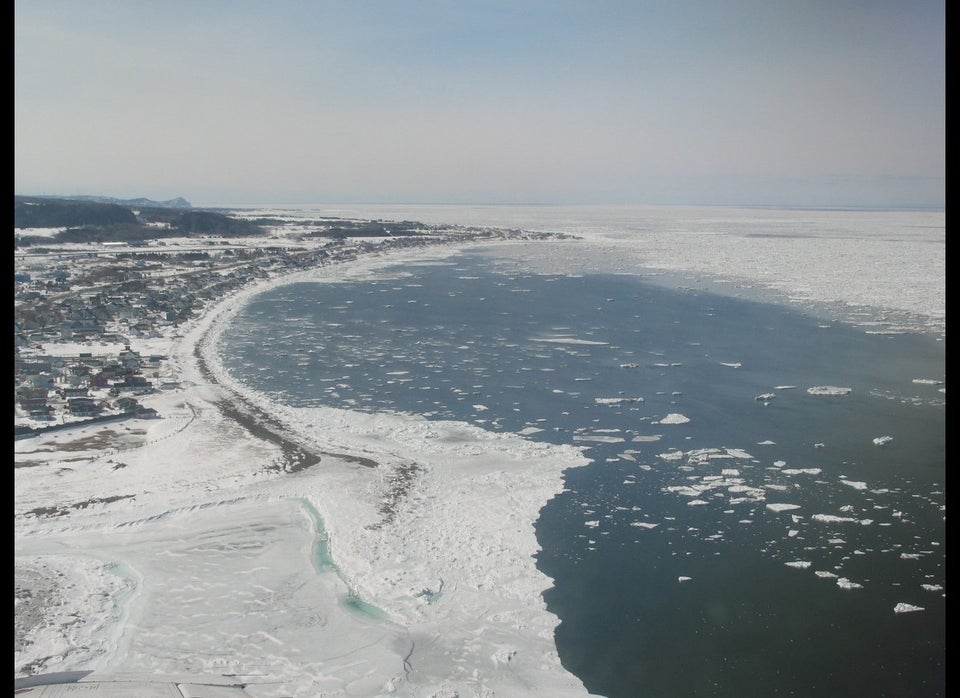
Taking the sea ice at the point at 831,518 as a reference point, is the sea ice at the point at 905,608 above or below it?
below

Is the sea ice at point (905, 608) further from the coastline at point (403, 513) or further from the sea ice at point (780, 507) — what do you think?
the coastline at point (403, 513)

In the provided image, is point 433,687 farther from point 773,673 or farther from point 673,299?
point 673,299

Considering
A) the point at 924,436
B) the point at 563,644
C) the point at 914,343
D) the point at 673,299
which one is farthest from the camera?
the point at 673,299

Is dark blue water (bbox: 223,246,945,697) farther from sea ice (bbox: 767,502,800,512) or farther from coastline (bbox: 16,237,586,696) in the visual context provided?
coastline (bbox: 16,237,586,696)

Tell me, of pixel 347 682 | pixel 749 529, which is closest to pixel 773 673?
pixel 749 529

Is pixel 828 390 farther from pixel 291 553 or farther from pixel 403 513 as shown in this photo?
pixel 291 553

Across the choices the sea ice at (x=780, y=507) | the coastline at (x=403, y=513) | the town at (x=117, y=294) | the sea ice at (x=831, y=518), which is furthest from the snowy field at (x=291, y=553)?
the sea ice at (x=831, y=518)
